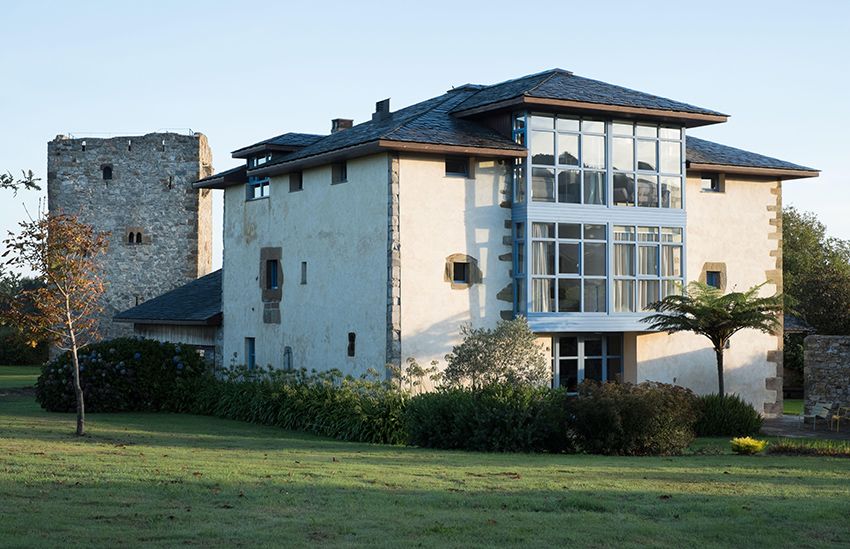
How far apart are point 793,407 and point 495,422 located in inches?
722

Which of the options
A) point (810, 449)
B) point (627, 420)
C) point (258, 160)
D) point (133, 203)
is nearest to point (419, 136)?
point (258, 160)

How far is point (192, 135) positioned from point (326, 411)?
33.0 m

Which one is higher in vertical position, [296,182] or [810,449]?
[296,182]

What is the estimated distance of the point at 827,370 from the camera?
27797 millimetres

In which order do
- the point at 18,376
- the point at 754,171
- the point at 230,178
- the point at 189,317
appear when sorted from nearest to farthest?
the point at 754,171 < the point at 230,178 < the point at 189,317 < the point at 18,376

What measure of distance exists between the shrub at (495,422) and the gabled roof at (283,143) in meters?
12.3

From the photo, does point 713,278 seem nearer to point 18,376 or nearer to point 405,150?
point 405,150

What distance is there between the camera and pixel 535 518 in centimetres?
1142

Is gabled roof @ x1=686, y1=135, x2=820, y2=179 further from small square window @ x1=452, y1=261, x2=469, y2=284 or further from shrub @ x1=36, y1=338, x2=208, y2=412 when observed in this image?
shrub @ x1=36, y1=338, x2=208, y2=412

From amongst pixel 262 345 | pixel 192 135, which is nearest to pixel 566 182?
pixel 262 345

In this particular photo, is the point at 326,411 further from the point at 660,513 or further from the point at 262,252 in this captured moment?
the point at 660,513

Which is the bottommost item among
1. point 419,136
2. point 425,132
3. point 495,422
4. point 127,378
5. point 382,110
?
point 495,422

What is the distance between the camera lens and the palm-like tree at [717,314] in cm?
2606

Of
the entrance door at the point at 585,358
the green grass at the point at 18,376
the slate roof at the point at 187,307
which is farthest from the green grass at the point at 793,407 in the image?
the green grass at the point at 18,376
